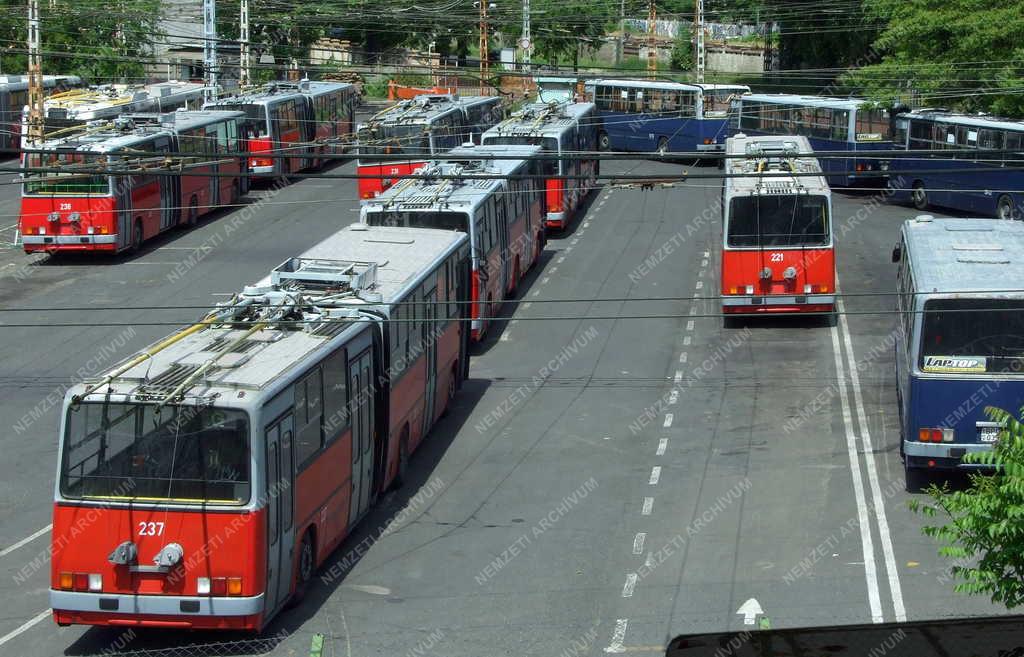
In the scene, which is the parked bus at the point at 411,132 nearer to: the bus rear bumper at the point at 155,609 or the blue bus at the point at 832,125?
the blue bus at the point at 832,125

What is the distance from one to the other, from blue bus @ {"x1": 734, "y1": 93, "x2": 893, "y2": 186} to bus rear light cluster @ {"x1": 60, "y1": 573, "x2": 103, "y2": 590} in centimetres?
3230

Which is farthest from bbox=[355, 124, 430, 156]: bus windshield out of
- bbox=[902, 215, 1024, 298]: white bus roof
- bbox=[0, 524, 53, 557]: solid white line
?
bbox=[0, 524, 53, 557]: solid white line

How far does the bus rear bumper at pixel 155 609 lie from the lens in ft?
44.1

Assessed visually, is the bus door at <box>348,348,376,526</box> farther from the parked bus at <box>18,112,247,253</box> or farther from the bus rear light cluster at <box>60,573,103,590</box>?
the parked bus at <box>18,112,247,253</box>

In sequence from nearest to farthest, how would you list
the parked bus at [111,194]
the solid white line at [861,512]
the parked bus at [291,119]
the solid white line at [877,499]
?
the solid white line at [861,512] → the solid white line at [877,499] → the parked bus at [111,194] → the parked bus at [291,119]

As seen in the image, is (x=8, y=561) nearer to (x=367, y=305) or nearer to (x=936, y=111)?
(x=367, y=305)


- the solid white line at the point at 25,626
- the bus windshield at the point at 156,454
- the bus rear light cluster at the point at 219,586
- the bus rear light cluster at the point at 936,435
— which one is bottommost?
the solid white line at the point at 25,626

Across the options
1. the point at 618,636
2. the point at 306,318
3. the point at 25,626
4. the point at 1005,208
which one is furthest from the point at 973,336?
the point at 1005,208

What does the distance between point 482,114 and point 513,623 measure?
35926 mm

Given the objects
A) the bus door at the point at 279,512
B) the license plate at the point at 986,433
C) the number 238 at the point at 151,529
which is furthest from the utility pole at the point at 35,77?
the license plate at the point at 986,433

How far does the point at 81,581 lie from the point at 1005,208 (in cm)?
3074

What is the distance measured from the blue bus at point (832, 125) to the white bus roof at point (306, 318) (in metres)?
23.8

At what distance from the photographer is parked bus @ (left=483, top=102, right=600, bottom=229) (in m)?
36.1

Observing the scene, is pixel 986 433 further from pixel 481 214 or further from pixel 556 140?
pixel 556 140
